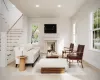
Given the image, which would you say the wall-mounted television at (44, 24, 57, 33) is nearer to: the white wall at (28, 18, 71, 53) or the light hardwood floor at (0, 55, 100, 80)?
the white wall at (28, 18, 71, 53)

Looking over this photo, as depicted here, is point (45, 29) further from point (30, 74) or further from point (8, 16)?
point (30, 74)

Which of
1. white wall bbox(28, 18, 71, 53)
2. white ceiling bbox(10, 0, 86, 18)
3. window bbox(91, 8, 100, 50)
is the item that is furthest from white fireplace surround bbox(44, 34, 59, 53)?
window bbox(91, 8, 100, 50)

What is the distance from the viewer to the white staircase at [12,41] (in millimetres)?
6952

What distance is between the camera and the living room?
583 cm

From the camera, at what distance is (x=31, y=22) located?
10984mm

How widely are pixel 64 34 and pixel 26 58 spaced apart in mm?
6140

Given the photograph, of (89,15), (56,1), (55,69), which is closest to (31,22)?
(56,1)

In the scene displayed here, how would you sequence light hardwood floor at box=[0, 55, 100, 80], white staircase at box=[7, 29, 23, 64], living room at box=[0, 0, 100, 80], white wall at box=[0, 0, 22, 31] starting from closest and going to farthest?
light hardwood floor at box=[0, 55, 100, 80] < living room at box=[0, 0, 100, 80] < white staircase at box=[7, 29, 23, 64] < white wall at box=[0, 0, 22, 31]

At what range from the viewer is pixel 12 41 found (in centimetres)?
801

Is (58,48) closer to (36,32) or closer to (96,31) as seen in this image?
(36,32)

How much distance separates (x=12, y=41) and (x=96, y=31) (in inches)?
192

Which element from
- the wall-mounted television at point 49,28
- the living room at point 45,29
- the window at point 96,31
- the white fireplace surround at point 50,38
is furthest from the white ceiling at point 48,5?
the white fireplace surround at point 50,38

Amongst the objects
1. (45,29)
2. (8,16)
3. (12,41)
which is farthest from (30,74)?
Result: (45,29)

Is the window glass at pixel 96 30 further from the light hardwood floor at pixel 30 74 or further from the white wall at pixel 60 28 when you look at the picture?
the white wall at pixel 60 28
